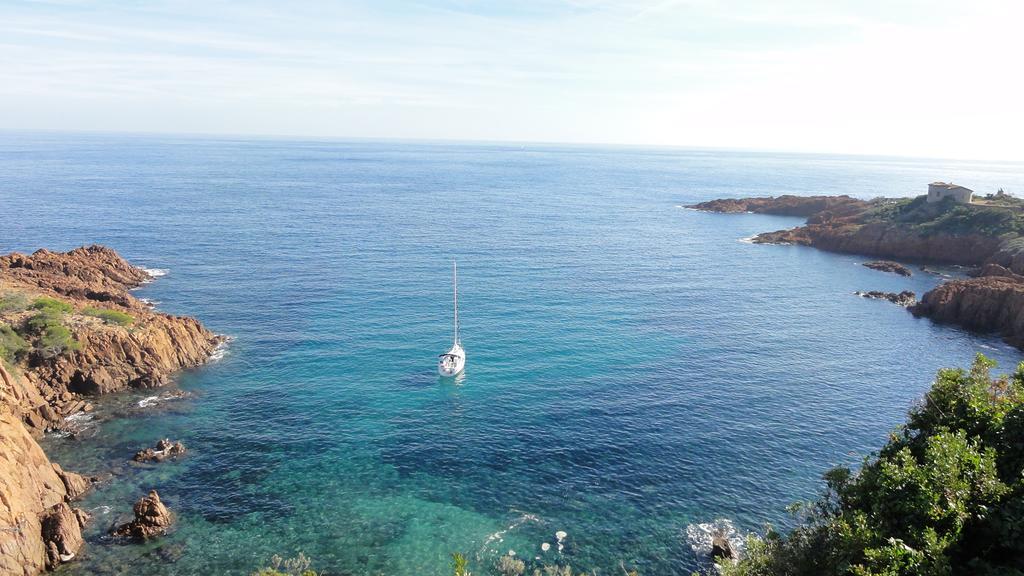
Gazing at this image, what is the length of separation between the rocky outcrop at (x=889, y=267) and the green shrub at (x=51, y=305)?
135 metres

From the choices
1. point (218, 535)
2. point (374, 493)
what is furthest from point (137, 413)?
point (374, 493)

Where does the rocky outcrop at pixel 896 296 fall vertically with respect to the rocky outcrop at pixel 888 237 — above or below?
below

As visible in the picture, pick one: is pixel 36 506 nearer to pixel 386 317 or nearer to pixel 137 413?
pixel 137 413

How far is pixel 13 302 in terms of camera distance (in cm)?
6812

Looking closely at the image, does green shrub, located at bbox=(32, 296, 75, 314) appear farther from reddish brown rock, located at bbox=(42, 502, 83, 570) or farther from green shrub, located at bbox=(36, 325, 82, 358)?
reddish brown rock, located at bbox=(42, 502, 83, 570)

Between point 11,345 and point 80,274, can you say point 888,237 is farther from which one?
point 80,274

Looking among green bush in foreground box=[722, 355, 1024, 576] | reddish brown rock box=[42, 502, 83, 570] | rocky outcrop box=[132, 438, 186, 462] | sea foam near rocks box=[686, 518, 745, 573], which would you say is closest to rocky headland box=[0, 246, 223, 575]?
reddish brown rock box=[42, 502, 83, 570]

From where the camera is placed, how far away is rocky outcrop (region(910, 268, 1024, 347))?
87125 millimetres

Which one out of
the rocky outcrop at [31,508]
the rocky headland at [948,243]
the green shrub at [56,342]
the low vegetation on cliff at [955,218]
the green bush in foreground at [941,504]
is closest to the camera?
the green bush in foreground at [941,504]

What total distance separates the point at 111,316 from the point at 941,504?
3045 inches

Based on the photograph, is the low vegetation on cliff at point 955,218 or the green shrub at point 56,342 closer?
the green shrub at point 56,342

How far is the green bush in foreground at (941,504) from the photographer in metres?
23.6

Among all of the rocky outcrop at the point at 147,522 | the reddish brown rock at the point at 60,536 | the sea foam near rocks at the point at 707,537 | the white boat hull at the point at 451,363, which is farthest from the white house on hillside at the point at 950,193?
the reddish brown rock at the point at 60,536

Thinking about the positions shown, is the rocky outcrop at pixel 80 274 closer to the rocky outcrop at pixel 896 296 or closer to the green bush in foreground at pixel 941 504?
the green bush in foreground at pixel 941 504
